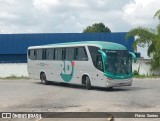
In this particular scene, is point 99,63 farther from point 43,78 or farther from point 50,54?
point 43,78

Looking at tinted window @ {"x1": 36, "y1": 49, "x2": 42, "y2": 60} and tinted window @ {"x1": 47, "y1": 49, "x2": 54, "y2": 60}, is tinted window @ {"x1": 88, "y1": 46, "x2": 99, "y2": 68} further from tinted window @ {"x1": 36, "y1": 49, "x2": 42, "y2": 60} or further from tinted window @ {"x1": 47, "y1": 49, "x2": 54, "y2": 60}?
tinted window @ {"x1": 36, "y1": 49, "x2": 42, "y2": 60}

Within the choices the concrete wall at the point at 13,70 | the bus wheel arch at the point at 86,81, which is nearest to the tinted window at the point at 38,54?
the bus wheel arch at the point at 86,81

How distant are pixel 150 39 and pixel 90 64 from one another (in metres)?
20.6

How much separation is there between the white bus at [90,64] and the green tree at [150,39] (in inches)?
615

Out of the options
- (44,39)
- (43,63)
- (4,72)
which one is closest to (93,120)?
(43,63)

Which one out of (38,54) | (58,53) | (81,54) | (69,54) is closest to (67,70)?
(69,54)

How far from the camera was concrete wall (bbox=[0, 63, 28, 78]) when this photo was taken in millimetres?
44906

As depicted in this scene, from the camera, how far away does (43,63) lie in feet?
103

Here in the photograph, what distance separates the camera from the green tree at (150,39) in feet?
140

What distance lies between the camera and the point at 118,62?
969 inches

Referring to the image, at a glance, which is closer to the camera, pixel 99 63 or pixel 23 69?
pixel 99 63

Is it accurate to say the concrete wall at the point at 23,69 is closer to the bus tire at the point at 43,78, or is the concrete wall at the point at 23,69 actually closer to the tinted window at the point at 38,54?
the tinted window at the point at 38,54

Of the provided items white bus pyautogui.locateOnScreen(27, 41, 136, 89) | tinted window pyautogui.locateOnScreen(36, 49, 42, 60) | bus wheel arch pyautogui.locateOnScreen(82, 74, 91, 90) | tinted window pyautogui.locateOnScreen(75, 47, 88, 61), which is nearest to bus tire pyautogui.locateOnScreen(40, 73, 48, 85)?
white bus pyautogui.locateOnScreen(27, 41, 136, 89)

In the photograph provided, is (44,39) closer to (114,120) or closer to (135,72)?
(135,72)
